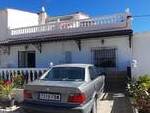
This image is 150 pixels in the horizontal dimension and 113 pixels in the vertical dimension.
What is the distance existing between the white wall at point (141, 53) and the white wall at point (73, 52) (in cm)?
46

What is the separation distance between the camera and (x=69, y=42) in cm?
1661

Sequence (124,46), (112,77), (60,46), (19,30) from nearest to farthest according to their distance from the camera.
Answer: (112,77) < (124,46) < (60,46) < (19,30)

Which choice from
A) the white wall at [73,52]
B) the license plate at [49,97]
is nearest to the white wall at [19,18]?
the white wall at [73,52]

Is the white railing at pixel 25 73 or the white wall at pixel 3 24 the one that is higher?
the white wall at pixel 3 24

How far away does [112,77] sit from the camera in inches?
535

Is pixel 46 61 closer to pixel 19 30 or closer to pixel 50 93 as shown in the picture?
pixel 19 30

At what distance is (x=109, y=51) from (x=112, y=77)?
7.80 feet

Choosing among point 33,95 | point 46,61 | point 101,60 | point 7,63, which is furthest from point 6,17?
point 33,95

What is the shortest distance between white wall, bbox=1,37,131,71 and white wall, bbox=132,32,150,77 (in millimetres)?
461

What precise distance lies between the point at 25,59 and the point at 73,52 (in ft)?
14.4

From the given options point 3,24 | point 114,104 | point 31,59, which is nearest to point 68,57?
point 31,59

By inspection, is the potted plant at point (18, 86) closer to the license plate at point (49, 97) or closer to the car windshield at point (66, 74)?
the car windshield at point (66, 74)

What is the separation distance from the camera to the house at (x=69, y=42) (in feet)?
48.9

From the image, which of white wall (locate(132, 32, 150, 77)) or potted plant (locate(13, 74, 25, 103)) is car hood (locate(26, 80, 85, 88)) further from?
white wall (locate(132, 32, 150, 77))
